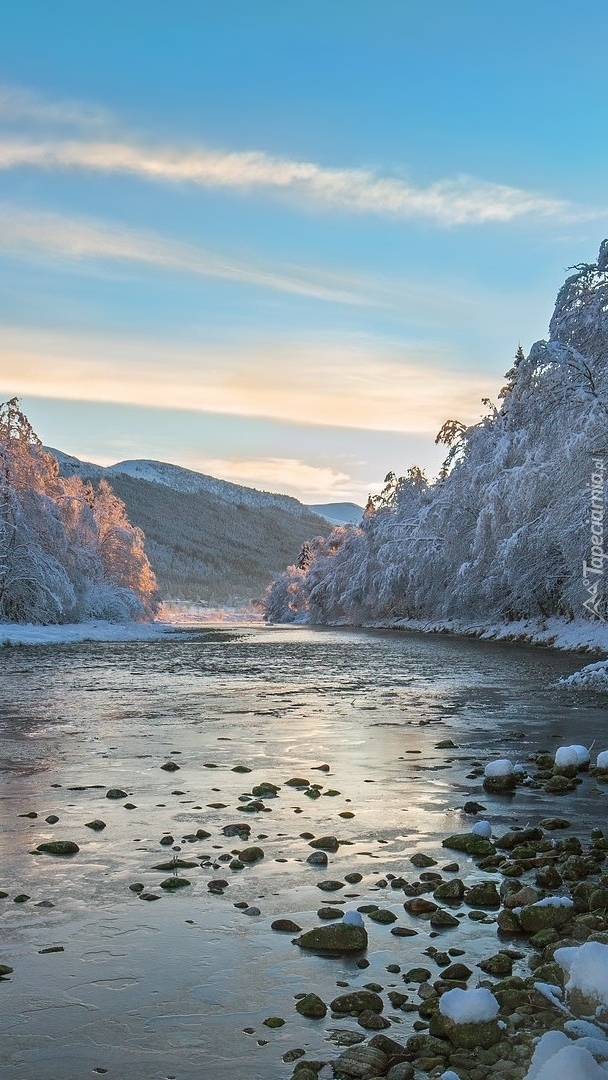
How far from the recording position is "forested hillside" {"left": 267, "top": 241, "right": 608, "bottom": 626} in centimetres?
2492

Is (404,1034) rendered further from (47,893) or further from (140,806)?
(140,806)

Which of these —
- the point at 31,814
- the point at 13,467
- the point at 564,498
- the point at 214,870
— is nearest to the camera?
the point at 214,870

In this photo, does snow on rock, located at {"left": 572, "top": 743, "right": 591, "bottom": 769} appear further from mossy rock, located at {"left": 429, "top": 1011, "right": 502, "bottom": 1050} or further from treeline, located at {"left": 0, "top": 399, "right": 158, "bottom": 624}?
treeline, located at {"left": 0, "top": 399, "right": 158, "bottom": 624}

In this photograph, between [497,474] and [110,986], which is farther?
[497,474]

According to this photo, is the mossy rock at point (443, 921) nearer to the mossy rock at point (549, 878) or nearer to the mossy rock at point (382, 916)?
the mossy rock at point (382, 916)

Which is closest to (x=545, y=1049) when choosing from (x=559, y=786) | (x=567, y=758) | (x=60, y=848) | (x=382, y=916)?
(x=382, y=916)

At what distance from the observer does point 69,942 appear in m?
5.88

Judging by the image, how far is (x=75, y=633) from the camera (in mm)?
42000

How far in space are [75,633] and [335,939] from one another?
37741 mm

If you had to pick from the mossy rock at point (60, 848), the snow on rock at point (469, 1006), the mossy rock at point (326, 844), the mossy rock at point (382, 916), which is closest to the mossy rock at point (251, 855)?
the mossy rock at point (326, 844)

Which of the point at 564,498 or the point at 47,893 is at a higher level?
the point at 564,498

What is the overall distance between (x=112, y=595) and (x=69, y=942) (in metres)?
46.5

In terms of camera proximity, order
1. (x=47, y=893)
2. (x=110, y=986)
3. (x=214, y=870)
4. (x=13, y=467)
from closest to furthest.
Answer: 1. (x=110, y=986)
2. (x=47, y=893)
3. (x=214, y=870)
4. (x=13, y=467)

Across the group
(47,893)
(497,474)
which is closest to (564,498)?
(497,474)
